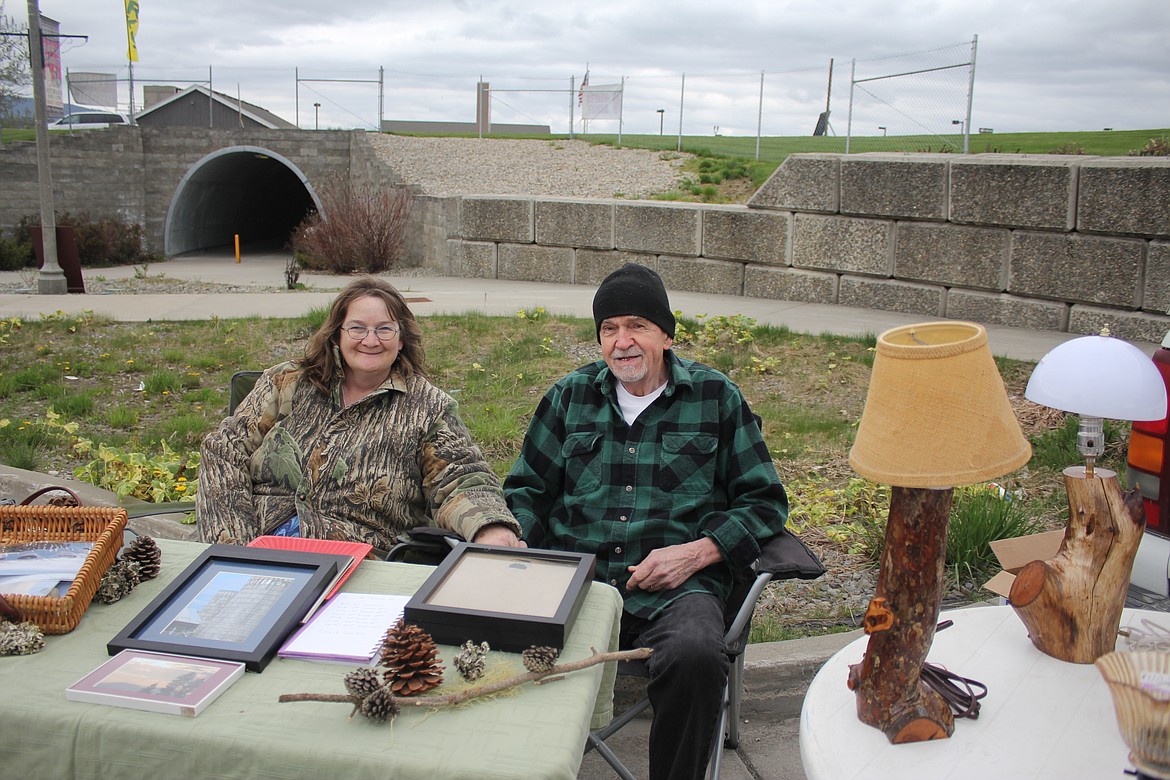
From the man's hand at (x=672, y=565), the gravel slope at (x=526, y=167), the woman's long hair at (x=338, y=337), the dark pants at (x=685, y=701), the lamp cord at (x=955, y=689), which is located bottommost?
the dark pants at (x=685, y=701)

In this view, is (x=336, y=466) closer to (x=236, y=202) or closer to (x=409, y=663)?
(x=409, y=663)

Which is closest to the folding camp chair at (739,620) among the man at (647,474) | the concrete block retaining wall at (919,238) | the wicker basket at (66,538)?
the man at (647,474)

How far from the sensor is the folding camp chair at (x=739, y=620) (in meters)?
2.58

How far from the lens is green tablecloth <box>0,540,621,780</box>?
1505mm

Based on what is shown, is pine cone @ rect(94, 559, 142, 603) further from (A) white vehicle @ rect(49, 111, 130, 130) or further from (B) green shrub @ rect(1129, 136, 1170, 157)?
(A) white vehicle @ rect(49, 111, 130, 130)

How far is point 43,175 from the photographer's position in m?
12.8

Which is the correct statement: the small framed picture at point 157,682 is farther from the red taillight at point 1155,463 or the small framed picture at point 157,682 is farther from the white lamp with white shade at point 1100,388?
the red taillight at point 1155,463

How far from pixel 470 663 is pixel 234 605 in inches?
22.6

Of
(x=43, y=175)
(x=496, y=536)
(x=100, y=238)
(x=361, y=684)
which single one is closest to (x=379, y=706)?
(x=361, y=684)

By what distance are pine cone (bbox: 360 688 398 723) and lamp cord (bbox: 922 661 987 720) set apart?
973 mm

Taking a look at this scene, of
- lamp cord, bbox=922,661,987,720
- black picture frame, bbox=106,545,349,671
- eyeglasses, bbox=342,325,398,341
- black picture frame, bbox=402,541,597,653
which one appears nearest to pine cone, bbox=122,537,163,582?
black picture frame, bbox=106,545,349,671

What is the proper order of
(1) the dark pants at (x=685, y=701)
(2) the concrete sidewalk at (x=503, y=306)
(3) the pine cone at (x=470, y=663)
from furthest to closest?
(2) the concrete sidewalk at (x=503, y=306) < (1) the dark pants at (x=685, y=701) < (3) the pine cone at (x=470, y=663)

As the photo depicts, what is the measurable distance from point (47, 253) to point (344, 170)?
33.7ft

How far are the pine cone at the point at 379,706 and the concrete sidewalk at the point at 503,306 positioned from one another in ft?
19.8
